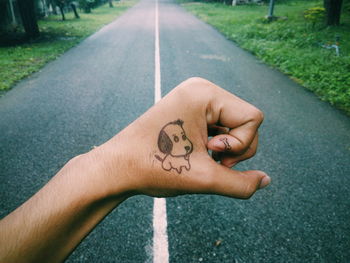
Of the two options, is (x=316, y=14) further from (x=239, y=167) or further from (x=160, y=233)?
(x=160, y=233)

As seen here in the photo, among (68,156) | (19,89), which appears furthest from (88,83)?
(68,156)

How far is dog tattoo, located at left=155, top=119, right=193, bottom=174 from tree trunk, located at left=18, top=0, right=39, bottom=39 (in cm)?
1189

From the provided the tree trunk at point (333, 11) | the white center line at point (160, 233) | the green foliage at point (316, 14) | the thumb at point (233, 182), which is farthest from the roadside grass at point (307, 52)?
the thumb at point (233, 182)

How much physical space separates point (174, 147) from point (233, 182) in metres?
0.34

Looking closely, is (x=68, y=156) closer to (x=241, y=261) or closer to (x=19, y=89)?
(x=241, y=261)

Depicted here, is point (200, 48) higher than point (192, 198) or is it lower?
higher

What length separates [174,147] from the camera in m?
1.17

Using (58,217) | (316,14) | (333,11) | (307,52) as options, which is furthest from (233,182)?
(316,14)

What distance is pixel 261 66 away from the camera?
7.16 m

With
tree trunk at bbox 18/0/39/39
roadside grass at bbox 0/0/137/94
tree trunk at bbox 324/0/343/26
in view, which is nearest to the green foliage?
tree trunk at bbox 324/0/343/26

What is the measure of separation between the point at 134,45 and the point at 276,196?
30.2 feet

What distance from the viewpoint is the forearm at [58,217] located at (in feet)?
3.23

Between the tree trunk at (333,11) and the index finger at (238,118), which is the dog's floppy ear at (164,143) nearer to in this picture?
the index finger at (238,118)

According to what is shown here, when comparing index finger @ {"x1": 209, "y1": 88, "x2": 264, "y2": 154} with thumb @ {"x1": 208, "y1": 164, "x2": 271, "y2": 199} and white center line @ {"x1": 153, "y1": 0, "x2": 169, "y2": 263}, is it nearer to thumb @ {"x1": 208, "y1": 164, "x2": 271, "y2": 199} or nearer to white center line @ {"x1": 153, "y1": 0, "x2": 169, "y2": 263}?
thumb @ {"x1": 208, "y1": 164, "x2": 271, "y2": 199}
